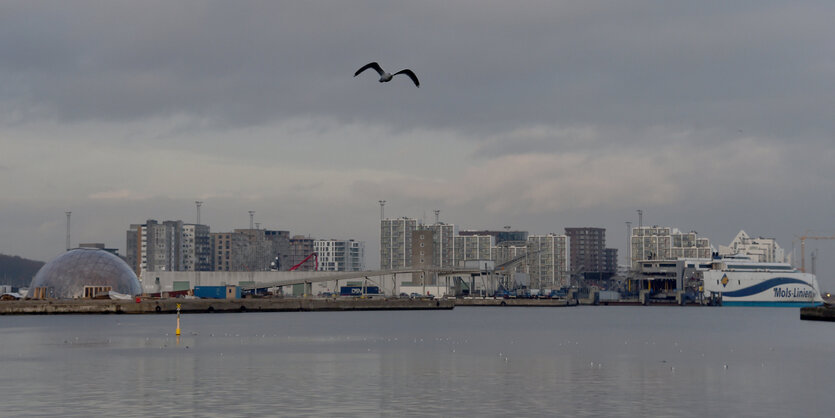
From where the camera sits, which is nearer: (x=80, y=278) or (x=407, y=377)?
(x=407, y=377)

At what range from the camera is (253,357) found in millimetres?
68125

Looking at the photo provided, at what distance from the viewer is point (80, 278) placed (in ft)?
607

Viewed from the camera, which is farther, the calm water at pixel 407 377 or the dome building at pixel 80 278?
the dome building at pixel 80 278

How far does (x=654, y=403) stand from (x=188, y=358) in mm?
34952

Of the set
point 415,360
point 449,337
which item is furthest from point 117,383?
point 449,337

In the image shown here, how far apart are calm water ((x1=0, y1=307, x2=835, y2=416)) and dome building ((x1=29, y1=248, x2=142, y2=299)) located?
3741 inches

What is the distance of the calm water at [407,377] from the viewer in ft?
133

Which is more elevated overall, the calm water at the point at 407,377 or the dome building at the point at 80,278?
the dome building at the point at 80,278

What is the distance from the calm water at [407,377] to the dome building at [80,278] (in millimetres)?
95021

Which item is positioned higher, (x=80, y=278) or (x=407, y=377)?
(x=80, y=278)

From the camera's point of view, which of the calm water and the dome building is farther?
the dome building

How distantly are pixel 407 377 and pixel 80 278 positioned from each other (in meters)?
144

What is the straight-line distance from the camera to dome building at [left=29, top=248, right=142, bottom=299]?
184 meters

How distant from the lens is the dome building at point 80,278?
184375 millimetres
